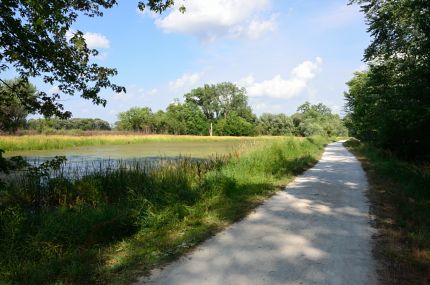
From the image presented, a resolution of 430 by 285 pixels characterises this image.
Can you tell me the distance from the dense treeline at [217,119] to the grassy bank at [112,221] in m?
78.9

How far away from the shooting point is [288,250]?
5832mm

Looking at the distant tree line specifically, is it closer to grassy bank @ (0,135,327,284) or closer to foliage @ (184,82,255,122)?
foliage @ (184,82,255,122)

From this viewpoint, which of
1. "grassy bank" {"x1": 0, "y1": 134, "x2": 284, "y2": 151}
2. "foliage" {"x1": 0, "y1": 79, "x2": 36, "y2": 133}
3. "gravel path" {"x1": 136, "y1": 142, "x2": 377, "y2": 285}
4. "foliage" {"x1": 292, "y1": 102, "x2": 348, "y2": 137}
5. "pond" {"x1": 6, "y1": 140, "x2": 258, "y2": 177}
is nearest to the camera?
"gravel path" {"x1": 136, "y1": 142, "x2": 377, "y2": 285}

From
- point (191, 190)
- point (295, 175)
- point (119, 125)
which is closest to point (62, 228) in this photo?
point (191, 190)

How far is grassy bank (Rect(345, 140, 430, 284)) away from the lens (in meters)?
5.05

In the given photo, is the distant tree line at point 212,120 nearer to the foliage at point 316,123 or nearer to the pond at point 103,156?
the foliage at point 316,123

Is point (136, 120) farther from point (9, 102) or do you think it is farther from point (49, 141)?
point (9, 102)

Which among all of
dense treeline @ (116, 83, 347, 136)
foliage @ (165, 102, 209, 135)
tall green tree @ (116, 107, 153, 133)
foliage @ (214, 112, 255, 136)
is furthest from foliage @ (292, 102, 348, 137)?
tall green tree @ (116, 107, 153, 133)

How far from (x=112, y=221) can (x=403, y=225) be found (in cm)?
523

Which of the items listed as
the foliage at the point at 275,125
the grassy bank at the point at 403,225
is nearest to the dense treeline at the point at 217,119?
the foliage at the point at 275,125

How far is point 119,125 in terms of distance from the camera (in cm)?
10469

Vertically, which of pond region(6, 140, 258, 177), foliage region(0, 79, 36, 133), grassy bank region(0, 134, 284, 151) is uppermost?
foliage region(0, 79, 36, 133)

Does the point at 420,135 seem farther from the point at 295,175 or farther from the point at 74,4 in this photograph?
the point at 74,4

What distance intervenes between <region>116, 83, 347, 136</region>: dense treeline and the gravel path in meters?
80.5
